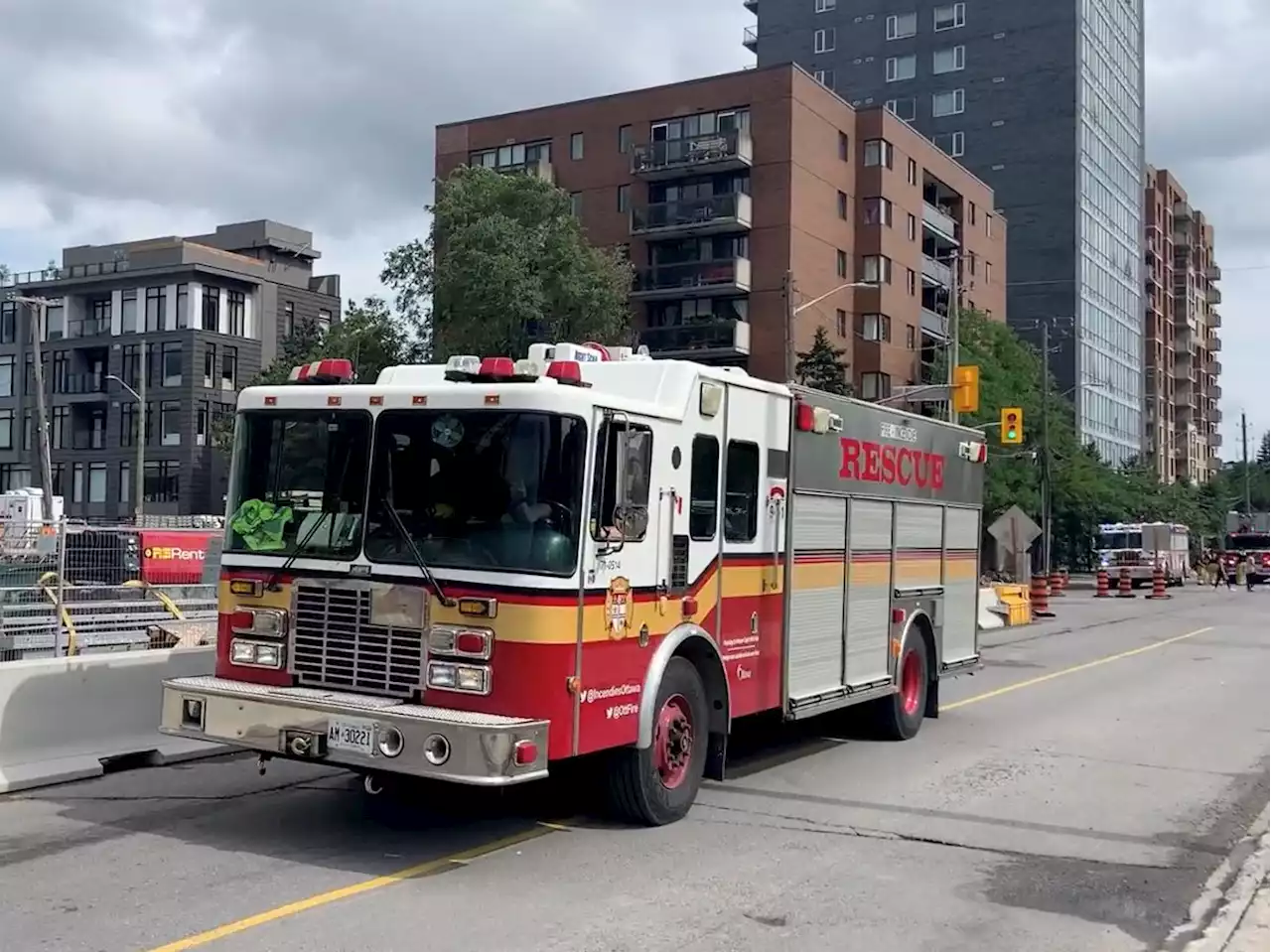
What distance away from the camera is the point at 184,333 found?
65062mm

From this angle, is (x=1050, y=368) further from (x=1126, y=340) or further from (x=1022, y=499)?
(x=1022, y=499)

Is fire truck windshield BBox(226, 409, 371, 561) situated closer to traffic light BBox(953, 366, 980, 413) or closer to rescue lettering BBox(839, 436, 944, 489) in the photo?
rescue lettering BBox(839, 436, 944, 489)

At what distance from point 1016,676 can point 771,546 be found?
9.73 m

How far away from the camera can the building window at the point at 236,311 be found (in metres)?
67.5

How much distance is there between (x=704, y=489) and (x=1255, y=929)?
396 centimetres

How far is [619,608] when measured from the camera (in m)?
7.64

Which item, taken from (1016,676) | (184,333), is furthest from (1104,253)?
(1016,676)

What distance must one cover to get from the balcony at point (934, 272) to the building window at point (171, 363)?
36660 millimetres

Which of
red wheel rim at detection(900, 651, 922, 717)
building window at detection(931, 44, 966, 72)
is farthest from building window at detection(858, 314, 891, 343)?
red wheel rim at detection(900, 651, 922, 717)

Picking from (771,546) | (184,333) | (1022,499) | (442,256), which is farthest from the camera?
(184,333)

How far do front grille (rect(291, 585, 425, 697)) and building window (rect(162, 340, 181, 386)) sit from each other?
61471mm

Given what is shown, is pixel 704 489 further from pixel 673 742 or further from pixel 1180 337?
pixel 1180 337

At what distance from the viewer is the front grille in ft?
24.0

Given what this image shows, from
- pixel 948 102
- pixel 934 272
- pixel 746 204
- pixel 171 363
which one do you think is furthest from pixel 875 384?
pixel 171 363
